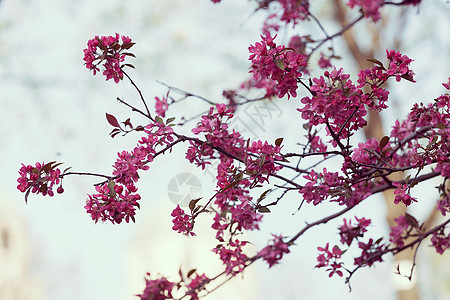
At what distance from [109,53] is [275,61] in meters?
0.37

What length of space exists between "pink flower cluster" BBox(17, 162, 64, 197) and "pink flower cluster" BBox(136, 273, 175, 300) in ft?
1.09

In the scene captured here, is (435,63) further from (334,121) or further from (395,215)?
(334,121)

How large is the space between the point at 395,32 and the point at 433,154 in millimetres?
3266

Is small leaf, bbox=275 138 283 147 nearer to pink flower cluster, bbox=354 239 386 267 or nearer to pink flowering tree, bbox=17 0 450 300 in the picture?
pink flowering tree, bbox=17 0 450 300

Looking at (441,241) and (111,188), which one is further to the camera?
(441,241)

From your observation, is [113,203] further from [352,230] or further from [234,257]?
[352,230]

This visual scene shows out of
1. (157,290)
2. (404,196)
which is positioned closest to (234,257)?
(157,290)

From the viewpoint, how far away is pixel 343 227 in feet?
4.86

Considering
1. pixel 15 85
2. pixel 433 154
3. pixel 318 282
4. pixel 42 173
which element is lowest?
pixel 433 154

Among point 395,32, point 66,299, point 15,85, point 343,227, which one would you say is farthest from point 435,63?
point 66,299

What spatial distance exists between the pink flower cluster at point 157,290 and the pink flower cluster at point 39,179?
33 cm

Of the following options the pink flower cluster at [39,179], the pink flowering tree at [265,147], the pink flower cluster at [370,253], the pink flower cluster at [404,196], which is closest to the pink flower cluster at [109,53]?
the pink flowering tree at [265,147]

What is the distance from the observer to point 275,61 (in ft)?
3.49

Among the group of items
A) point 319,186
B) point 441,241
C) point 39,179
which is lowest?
point 441,241
